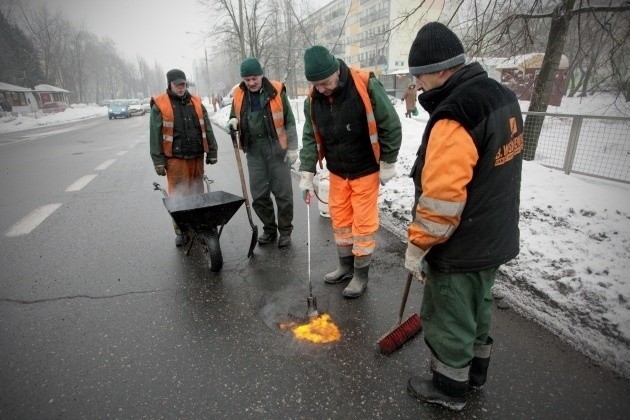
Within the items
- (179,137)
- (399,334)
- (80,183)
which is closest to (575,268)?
(399,334)

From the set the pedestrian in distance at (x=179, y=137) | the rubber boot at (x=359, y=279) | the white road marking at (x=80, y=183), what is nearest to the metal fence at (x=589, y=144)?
the rubber boot at (x=359, y=279)

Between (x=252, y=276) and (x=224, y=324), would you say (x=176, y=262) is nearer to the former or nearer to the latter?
(x=252, y=276)

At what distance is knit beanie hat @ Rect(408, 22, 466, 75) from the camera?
1637 mm

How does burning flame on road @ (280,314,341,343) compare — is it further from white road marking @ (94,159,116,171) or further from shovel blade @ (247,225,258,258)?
white road marking @ (94,159,116,171)

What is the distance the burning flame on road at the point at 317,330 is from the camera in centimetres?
265

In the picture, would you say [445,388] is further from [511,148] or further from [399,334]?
[511,148]

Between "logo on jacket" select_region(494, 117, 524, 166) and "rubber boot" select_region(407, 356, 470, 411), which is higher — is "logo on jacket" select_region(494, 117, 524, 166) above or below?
above

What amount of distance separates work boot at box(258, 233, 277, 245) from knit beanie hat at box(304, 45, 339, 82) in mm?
2227

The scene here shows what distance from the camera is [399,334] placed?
98.4 inches

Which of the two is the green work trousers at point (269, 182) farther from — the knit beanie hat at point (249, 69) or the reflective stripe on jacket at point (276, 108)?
the knit beanie hat at point (249, 69)

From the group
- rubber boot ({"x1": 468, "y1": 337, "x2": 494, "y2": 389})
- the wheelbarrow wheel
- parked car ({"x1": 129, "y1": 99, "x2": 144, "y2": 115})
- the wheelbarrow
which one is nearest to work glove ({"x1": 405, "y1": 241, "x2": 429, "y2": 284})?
rubber boot ({"x1": 468, "y1": 337, "x2": 494, "y2": 389})

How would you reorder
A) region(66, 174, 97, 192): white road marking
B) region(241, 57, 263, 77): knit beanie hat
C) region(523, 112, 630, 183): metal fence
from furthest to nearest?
region(66, 174, 97, 192): white road marking, region(523, 112, 630, 183): metal fence, region(241, 57, 263, 77): knit beanie hat

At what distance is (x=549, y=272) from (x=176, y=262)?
3.72 meters

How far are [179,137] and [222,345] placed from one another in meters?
2.71
